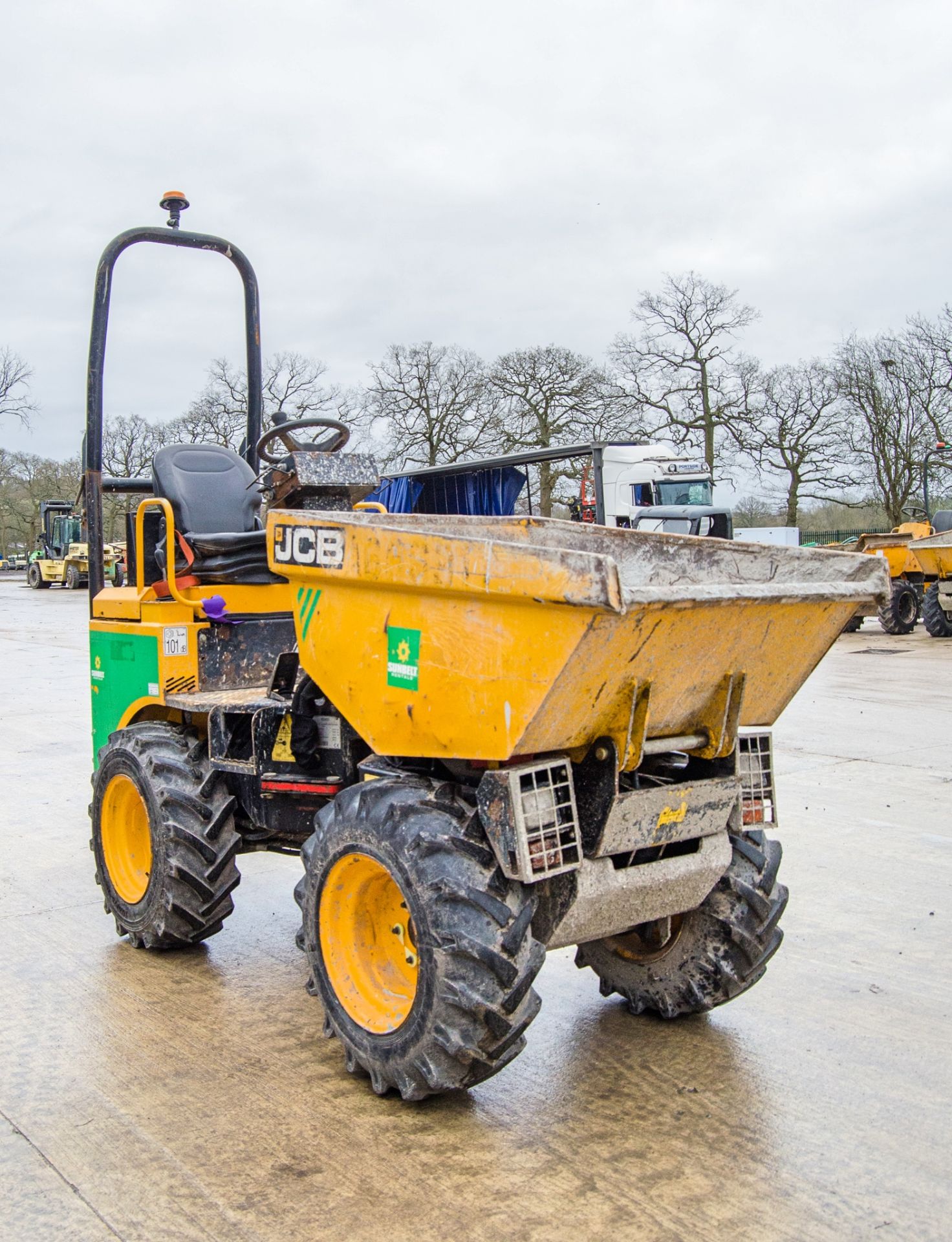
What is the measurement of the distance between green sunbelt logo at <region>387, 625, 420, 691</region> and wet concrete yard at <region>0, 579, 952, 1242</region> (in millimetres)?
1239

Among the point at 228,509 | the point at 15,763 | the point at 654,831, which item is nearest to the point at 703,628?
the point at 654,831

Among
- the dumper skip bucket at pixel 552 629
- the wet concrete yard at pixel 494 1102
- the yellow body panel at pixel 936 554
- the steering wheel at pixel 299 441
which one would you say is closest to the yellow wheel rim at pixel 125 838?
the wet concrete yard at pixel 494 1102

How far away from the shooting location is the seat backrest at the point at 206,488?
16.9 feet

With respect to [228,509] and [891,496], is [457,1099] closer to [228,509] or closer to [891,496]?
[228,509]

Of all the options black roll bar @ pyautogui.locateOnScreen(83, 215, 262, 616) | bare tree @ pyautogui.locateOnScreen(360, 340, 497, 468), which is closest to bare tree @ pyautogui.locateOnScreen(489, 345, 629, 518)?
bare tree @ pyautogui.locateOnScreen(360, 340, 497, 468)

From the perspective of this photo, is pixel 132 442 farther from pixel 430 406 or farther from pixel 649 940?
pixel 649 940

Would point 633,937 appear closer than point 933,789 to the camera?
Yes

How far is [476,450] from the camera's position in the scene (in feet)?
123

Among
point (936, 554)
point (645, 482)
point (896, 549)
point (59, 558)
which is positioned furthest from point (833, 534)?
point (59, 558)

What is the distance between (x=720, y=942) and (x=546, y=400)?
110 ft

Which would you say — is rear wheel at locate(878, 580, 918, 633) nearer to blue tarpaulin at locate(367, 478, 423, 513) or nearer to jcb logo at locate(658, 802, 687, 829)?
blue tarpaulin at locate(367, 478, 423, 513)

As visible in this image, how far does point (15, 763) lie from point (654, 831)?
672cm

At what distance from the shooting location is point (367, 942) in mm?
3725

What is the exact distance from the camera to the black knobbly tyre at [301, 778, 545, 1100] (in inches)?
125
